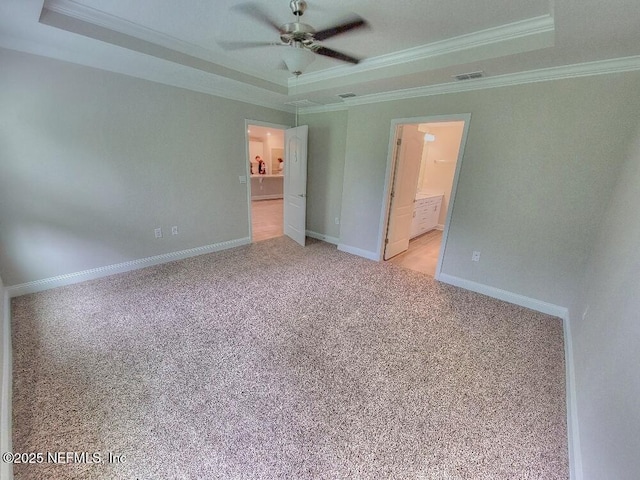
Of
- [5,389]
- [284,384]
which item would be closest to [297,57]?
[284,384]

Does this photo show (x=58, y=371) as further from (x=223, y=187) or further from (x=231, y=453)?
(x=223, y=187)

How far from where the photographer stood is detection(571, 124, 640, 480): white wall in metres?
0.98

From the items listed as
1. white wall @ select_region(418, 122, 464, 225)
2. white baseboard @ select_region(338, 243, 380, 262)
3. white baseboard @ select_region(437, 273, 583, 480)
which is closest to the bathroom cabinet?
white wall @ select_region(418, 122, 464, 225)

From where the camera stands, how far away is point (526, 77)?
2488 mm

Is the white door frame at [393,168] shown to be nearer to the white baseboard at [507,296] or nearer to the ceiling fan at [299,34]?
the white baseboard at [507,296]

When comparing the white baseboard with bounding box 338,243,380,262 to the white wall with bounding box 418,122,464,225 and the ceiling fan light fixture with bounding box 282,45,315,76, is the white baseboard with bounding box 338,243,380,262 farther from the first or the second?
the ceiling fan light fixture with bounding box 282,45,315,76

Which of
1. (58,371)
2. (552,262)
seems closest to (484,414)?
(552,262)

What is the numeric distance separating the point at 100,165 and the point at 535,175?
462cm

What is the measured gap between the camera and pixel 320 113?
4480 millimetres

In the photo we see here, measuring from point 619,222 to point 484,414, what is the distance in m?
1.68

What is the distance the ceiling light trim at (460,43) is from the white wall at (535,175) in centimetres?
72

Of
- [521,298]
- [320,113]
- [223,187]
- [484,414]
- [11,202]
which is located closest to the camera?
[484,414]

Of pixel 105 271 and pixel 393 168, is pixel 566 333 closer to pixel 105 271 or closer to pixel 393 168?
pixel 393 168

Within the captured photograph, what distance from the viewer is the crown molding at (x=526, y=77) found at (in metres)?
2.11
